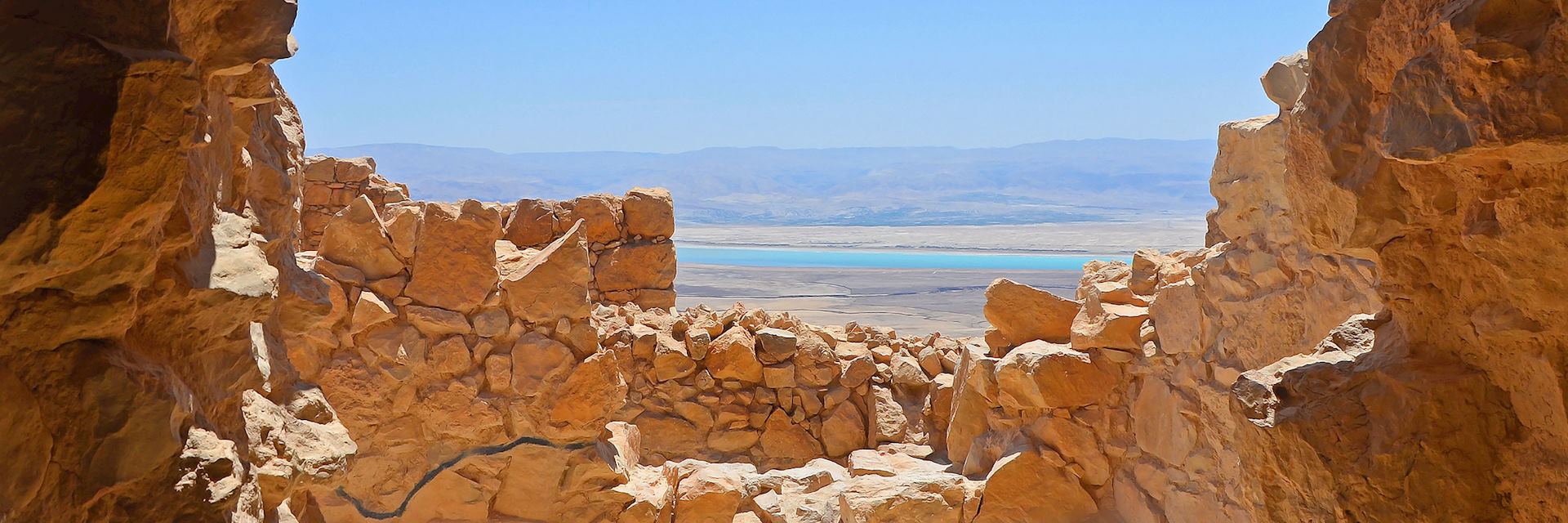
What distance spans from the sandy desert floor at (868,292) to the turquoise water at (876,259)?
6.17 ft

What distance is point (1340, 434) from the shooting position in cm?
164

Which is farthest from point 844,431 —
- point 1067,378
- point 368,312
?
point 368,312

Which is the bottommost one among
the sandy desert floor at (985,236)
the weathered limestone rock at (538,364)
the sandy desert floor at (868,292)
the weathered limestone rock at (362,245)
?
the sandy desert floor at (985,236)

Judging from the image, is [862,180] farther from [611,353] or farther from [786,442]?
[611,353]

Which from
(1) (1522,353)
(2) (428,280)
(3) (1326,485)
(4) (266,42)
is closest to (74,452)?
(4) (266,42)

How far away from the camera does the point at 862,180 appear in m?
96.3

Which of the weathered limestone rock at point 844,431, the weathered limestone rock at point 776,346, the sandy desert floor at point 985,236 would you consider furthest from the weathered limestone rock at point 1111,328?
the sandy desert floor at point 985,236

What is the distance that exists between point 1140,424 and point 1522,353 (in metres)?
2.93

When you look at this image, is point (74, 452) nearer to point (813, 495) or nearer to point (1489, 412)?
point (1489, 412)

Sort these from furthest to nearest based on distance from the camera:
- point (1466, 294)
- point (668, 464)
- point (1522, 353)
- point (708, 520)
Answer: point (668, 464) < point (708, 520) < point (1466, 294) < point (1522, 353)

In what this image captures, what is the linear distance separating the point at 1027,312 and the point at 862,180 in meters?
91.9

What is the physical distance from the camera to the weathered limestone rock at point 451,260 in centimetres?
446

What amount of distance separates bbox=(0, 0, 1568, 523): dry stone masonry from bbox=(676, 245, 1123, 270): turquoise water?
22029mm

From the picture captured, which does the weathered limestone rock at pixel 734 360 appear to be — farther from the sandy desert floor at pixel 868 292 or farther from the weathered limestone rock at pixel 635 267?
the sandy desert floor at pixel 868 292
